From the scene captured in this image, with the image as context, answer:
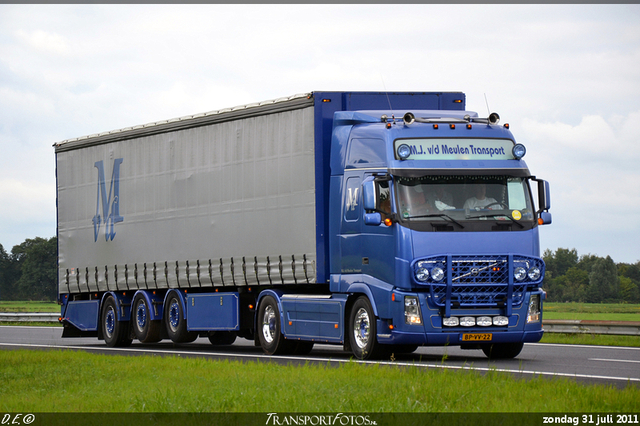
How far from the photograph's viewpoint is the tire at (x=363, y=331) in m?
17.4

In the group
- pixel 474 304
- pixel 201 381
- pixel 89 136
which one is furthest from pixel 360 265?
pixel 89 136

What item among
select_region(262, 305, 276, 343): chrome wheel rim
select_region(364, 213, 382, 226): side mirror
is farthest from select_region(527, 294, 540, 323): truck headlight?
select_region(262, 305, 276, 343): chrome wheel rim

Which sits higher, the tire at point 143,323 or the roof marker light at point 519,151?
the roof marker light at point 519,151

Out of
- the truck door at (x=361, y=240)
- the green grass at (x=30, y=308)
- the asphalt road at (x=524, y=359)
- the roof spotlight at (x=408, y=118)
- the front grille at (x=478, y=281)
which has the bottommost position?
the green grass at (x=30, y=308)

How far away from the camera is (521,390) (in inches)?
455

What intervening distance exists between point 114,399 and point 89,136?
1577 cm

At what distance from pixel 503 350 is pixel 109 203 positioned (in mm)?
11043

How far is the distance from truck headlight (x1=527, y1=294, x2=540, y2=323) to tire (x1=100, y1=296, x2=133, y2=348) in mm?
10921

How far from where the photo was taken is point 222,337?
965 inches

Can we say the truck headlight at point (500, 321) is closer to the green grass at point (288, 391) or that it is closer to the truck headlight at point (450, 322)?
the truck headlight at point (450, 322)

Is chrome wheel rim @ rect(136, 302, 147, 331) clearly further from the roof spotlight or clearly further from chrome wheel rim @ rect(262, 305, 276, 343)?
the roof spotlight

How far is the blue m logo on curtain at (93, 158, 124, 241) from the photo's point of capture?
2534cm

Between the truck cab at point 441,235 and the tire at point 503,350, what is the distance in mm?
599

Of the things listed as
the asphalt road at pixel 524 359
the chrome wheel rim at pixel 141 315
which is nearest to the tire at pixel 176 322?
the asphalt road at pixel 524 359
